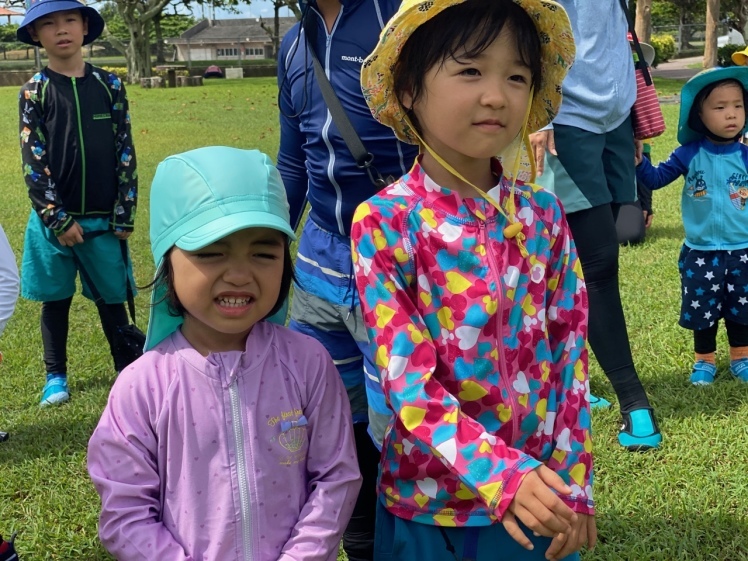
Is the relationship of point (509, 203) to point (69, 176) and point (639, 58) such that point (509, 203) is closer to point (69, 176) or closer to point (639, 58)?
point (639, 58)

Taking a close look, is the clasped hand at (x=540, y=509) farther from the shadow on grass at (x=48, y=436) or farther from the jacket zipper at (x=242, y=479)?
the shadow on grass at (x=48, y=436)

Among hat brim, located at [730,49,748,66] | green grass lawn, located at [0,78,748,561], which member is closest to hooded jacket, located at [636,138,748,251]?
green grass lawn, located at [0,78,748,561]

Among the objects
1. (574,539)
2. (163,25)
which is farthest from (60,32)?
(163,25)

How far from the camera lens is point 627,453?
11.6 feet

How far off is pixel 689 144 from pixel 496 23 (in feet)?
9.18

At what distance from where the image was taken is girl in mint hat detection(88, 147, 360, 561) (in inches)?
72.6

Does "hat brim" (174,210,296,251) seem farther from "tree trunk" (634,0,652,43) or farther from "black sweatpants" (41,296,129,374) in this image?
"tree trunk" (634,0,652,43)

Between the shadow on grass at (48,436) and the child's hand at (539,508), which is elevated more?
the child's hand at (539,508)

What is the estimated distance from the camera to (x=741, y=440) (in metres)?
3.64

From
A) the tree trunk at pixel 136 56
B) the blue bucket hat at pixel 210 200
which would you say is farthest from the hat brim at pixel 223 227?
the tree trunk at pixel 136 56

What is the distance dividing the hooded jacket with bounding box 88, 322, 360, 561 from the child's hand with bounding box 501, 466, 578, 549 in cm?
44

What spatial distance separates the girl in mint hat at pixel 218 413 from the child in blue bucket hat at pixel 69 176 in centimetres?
232

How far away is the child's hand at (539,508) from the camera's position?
1645mm

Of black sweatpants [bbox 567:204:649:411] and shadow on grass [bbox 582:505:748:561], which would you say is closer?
shadow on grass [bbox 582:505:748:561]
